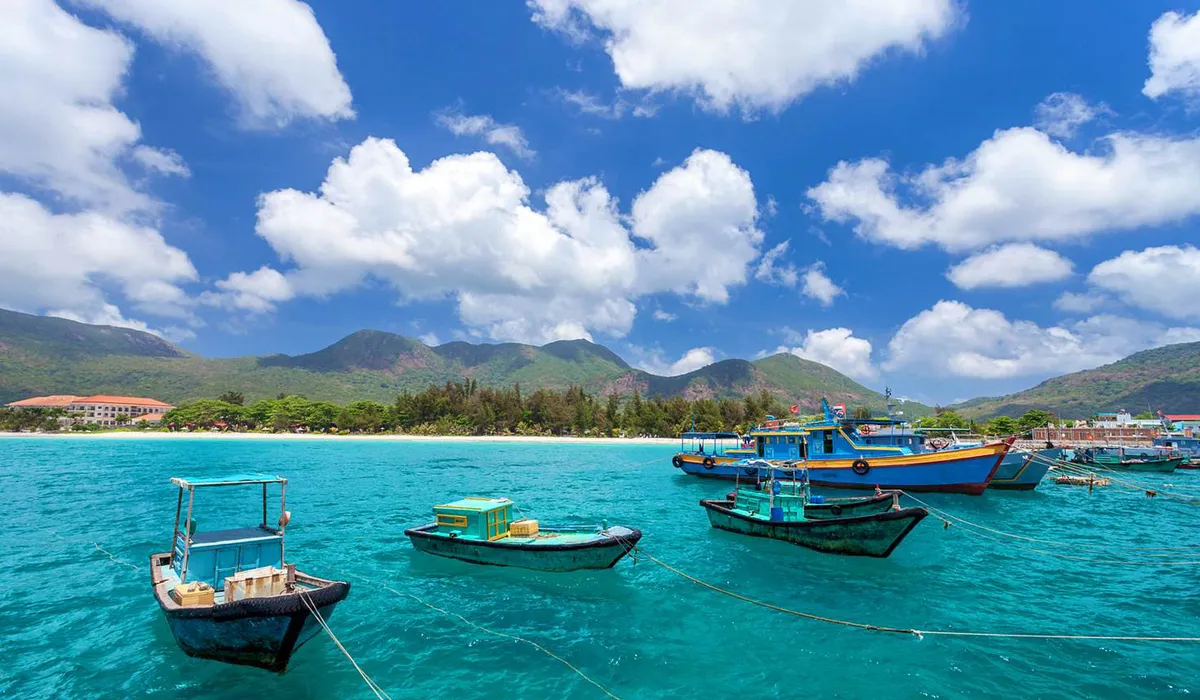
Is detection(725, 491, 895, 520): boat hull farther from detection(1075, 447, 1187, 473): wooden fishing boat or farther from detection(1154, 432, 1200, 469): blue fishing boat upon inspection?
detection(1154, 432, 1200, 469): blue fishing boat

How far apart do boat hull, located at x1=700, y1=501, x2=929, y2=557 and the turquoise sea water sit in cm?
58

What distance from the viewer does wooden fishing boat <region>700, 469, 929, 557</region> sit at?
1898cm

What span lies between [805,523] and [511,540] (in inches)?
470

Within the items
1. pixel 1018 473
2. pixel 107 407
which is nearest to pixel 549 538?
pixel 1018 473

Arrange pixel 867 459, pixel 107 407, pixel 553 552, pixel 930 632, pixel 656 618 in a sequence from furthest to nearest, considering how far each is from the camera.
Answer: pixel 107 407 → pixel 867 459 → pixel 553 552 → pixel 656 618 → pixel 930 632

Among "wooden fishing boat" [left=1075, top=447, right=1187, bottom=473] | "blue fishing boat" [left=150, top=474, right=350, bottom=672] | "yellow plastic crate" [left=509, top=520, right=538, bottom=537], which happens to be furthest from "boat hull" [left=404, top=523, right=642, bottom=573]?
"wooden fishing boat" [left=1075, top=447, right=1187, bottom=473]

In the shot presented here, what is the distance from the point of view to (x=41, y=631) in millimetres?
13070

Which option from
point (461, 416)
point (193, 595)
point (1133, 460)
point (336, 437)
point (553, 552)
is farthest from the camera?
point (461, 416)

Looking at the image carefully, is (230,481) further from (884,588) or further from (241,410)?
(241,410)

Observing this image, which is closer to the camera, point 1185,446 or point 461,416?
point 1185,446

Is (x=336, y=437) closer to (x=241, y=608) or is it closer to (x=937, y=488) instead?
(x=937, y=488)

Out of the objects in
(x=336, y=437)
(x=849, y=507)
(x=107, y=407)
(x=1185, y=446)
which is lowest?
(x=336, y=437)

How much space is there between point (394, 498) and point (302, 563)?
55.3ft

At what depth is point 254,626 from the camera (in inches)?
403
